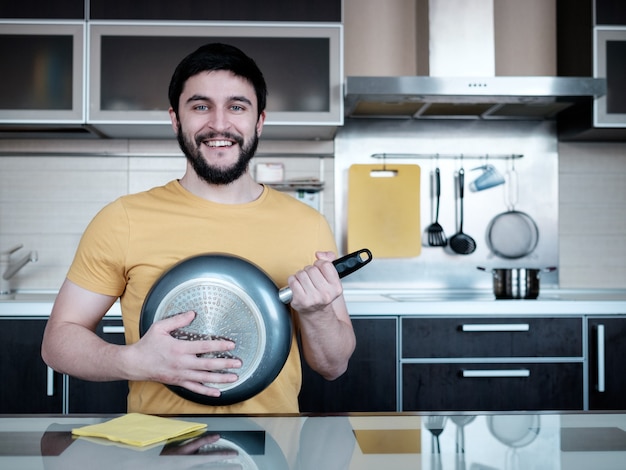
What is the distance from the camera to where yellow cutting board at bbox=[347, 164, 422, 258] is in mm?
2459

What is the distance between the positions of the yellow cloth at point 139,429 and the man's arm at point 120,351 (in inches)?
3.5

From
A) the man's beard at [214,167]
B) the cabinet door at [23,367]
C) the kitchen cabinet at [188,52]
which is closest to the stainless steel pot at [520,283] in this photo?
the kitchen cabinet at [188,52]

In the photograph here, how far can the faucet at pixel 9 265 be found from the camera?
2.34m

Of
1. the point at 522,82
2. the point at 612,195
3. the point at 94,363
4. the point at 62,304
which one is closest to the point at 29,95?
the point at 62,304

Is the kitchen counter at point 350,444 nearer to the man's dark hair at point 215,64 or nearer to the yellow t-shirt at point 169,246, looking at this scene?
the yellow t-shirt at point 169,246

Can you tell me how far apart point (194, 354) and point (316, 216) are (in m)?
0.44

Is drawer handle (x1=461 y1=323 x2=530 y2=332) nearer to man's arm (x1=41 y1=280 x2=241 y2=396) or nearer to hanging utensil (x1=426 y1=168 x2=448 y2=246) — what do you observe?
hanging utensil (x1=426 y1=168 x2=448 y2=246)

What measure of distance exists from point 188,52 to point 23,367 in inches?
45.0

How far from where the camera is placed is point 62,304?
1051 mm

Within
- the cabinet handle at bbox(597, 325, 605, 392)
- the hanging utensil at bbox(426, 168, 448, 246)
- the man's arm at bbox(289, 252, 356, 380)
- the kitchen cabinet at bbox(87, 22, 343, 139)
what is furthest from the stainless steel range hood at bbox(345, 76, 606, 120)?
the man's arm at bbox(289, 252, 356, 380)

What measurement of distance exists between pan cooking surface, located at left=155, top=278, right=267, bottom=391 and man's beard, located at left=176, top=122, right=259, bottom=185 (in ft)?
1.02

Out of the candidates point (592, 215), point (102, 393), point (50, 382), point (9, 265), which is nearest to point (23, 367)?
point (50, 382)

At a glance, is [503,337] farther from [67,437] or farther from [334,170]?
[67,437]

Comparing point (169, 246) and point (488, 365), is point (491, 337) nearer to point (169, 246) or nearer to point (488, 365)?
point (488, 365)
